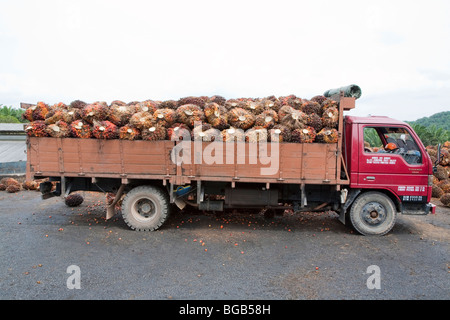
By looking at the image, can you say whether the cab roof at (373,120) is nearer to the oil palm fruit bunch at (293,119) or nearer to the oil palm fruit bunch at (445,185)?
the oil palm fruit bunch at (293,119)

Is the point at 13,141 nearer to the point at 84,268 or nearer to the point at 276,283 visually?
the point at 84,268

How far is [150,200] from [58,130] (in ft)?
8.03

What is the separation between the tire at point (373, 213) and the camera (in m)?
5.84

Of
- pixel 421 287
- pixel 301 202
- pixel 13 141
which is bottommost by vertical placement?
pixel 421 287

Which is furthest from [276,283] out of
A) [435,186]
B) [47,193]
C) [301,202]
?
[435,186]

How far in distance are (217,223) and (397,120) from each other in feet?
15.5

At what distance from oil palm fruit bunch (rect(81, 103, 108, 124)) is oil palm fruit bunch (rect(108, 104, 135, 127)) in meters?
0.13

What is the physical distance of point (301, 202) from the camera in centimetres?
595

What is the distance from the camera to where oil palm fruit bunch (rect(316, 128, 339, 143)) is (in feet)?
18.2

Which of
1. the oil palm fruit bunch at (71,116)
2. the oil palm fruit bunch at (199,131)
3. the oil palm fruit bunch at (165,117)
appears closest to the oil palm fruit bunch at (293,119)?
the oil palm fruit bunch at (199,131)

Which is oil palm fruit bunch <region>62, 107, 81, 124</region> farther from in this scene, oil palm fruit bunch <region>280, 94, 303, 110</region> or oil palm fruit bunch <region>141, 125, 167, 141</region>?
oil palm fruit bunch <region>280, 94, 303, 110</region>

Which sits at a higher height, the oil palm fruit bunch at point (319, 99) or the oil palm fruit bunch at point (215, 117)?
the oil palm fruit bunch at point (319, 99)

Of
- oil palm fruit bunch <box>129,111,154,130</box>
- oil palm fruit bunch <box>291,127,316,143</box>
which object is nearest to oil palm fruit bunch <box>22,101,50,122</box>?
oil palm fruit bunch <box>129,111,154,130</box>

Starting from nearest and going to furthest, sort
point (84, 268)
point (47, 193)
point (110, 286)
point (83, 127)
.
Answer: point (110, 286) → point (84, 268) → point (83, 127) → point (47, 193)
